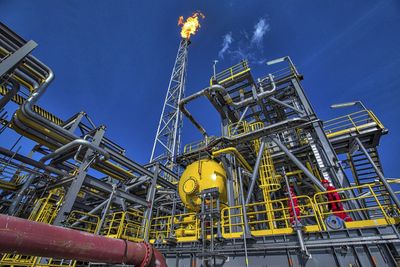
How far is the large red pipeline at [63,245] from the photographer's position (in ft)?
10.0

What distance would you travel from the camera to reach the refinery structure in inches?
201

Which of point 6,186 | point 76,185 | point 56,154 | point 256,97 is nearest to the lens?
point 76,185

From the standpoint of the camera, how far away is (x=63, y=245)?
11.7ft

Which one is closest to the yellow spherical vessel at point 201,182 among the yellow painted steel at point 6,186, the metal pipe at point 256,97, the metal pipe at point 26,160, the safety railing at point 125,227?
the safety railing at point 125,227

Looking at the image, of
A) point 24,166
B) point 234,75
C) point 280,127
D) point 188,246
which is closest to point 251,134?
point 280,127

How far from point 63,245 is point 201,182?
7.11 m

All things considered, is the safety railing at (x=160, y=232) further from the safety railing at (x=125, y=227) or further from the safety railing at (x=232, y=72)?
the safety railing at (x=232, y=72)

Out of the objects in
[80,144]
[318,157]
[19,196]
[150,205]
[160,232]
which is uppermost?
[80,144]

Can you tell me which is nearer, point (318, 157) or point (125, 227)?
point (318, 157)

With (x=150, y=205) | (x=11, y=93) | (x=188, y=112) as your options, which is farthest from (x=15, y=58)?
(x=150, y=205)

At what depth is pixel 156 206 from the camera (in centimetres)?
1431

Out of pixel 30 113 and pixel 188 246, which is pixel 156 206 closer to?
pixel 188 246

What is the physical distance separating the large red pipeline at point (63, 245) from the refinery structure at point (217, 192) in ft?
0.06

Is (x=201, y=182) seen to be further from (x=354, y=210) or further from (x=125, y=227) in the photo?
(x=354, y=210)
